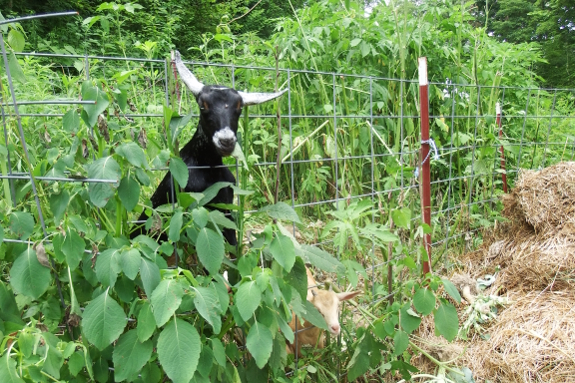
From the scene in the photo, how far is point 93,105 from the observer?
126cm

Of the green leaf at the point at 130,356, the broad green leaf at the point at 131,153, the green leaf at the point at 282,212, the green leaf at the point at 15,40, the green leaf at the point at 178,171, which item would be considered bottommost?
the green leaf at the point at 130,356

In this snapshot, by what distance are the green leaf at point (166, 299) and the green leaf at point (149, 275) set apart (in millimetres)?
59

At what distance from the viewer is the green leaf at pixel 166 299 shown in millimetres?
1132

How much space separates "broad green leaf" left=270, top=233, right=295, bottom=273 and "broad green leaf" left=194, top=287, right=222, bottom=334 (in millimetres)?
227

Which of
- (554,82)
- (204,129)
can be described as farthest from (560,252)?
(554,82)

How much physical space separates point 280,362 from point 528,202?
251 cm

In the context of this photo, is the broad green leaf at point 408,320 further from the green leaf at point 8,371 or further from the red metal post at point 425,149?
the green leaf at point 8,371

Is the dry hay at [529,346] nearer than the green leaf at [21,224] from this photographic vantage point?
No

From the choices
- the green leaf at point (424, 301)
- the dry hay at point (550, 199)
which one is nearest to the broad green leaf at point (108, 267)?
the green leaf at point (424, 301)

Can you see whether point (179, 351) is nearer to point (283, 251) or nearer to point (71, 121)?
point (283, 251)

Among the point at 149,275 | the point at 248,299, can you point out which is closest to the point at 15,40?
the point at 149,275

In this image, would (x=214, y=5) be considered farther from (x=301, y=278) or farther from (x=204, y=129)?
(x=301, y=278)

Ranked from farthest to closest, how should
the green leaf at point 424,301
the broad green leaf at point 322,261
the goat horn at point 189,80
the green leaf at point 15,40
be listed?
the goat horn at point 189,80
the green leaf at point 424,301
the broad green leaf at point 322,261
the green leaf at point 15,40

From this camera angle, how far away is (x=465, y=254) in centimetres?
349
